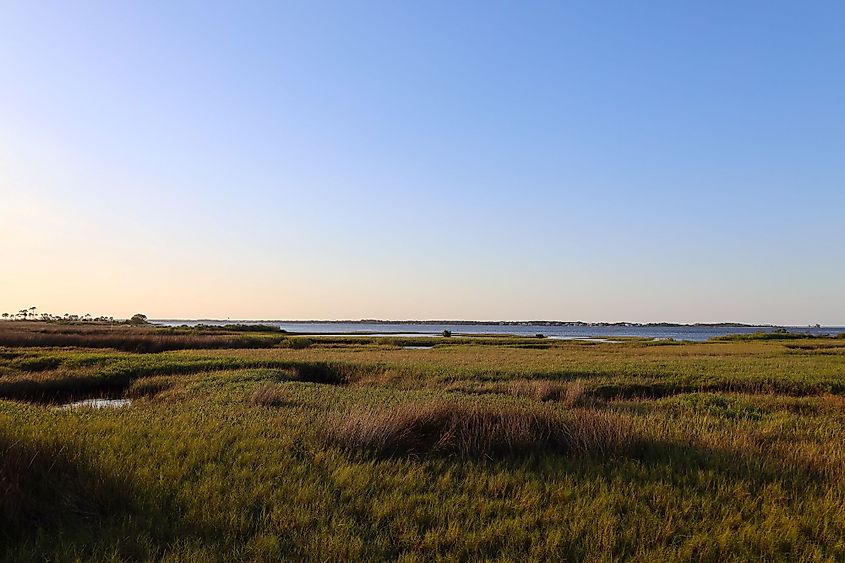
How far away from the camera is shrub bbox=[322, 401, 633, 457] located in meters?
9.55

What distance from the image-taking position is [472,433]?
1004 cm

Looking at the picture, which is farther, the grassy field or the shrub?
the shrub

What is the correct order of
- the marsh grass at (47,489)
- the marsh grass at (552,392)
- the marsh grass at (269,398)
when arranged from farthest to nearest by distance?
the marsh grass at (552,392) → the marsh grass at (269,398) → the marsh grass at (47,489)

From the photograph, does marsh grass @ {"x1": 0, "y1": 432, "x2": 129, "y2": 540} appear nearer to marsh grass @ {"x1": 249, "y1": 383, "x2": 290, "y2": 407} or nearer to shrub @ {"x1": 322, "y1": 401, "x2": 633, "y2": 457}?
shrub @ {"x1": 322, "y1": 401, "x2": 633, "y2": 457}

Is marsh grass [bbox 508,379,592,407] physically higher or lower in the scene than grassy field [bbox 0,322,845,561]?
lower

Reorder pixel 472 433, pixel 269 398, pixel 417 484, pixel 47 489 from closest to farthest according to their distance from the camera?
pixel 47 489 < pixel 417 484 < pixel 472 433 < pixel 269 398

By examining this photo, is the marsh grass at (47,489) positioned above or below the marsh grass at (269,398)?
above

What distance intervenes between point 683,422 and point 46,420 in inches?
534

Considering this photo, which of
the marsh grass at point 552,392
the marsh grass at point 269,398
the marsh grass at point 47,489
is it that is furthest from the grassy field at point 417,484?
the marsh grass at point 552,392

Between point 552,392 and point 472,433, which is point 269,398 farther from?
point 552,392

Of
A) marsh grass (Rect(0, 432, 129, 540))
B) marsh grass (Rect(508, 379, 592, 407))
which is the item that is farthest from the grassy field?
marsh grass (Rect(508, 379, 592, 407))

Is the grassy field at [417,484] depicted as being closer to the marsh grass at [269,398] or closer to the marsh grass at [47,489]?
the marsh grass at [47,489]

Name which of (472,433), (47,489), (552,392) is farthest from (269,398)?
(552,392)

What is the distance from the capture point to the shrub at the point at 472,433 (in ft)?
31.3
